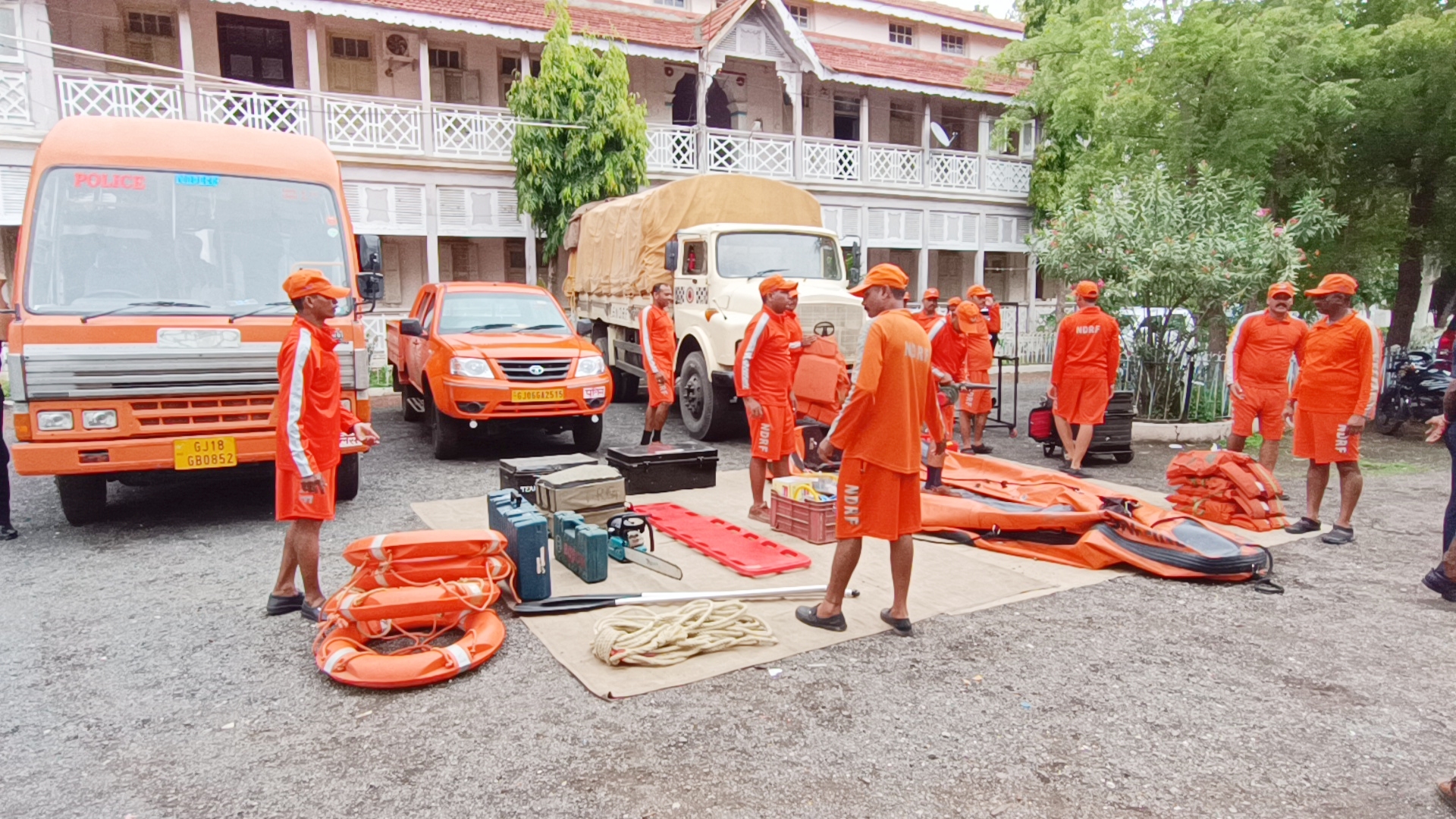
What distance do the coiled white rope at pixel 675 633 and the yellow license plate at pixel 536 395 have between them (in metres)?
4.38

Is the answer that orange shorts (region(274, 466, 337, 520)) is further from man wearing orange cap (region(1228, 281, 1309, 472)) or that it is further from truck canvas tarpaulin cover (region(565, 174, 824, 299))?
truck canvas tarpaulin cover (region(565, 174, 824, 299))

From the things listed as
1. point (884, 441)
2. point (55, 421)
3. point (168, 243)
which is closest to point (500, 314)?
point (168, 243)

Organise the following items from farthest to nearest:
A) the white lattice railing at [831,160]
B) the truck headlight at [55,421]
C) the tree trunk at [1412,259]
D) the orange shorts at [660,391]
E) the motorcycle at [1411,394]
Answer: the white lattice railing at [831,160], the tree trunk at [1412,259], the motorcycle at [1411,394], the orange shorts at [660,391], the truck headlight at [55,421]

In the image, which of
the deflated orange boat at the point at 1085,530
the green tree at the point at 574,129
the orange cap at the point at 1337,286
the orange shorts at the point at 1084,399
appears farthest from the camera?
the green tree at the point at 574,129

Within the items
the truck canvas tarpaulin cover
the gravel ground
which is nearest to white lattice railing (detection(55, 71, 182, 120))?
the truck canvas tarpaulin cover

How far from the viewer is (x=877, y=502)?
432 cm

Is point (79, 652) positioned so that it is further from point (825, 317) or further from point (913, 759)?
point (825, 317)

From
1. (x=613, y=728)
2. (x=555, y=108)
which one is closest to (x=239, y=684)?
(x=613, y=728)

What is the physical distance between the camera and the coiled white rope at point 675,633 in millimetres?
4062

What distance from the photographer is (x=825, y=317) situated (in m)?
9.91

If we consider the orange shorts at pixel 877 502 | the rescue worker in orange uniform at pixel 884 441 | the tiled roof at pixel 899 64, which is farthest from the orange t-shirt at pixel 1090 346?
the tiled roof at pixel 899 64

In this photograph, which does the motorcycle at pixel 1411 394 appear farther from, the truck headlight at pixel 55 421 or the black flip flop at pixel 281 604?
the truck headlight at pixel 55 421

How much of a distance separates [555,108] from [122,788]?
15025 mm

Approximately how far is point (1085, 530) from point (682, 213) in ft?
23.4
